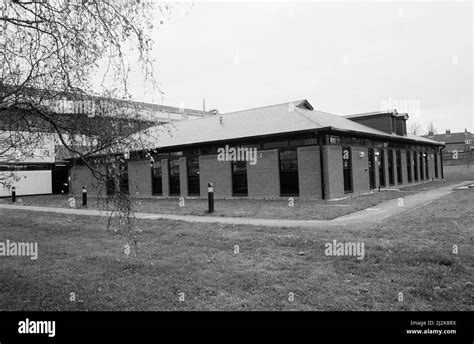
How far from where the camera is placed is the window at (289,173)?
19.0m

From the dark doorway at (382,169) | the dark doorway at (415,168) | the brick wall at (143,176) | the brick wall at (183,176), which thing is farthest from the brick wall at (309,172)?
the dark doorway at (415,168)

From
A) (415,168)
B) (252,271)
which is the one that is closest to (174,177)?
(252,271)

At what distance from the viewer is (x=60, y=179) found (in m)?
36.2

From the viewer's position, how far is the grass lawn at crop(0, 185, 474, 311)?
4.98 metres

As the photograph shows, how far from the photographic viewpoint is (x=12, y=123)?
22.4 ft

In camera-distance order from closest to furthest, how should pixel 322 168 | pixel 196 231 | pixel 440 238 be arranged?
pixel 440 238 → pixel 196 231 → pixel 322 168

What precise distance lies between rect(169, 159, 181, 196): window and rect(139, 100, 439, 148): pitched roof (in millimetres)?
1256

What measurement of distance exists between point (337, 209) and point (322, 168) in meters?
4.76

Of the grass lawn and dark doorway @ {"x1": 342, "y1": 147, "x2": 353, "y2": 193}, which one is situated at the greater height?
dark doorway @ {"x1": 342, "y1": 147, "x2": 353, "y2": 193}

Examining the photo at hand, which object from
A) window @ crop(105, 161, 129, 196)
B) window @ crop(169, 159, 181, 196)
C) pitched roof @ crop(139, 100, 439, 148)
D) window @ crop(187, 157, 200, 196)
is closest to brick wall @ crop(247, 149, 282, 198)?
pitched roof @ crop(139, 100, 439, 148)

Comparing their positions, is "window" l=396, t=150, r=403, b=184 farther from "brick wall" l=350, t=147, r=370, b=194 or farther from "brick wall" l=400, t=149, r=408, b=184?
"brick wall" l=350, t=147, r=370, b=194
